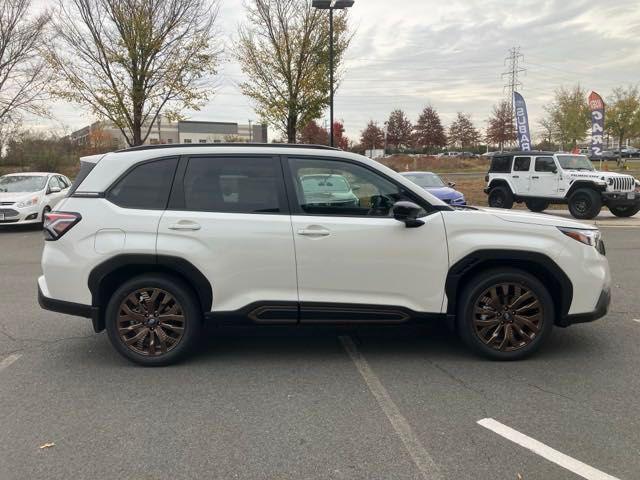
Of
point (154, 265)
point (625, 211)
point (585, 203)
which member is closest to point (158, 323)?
point (154, 265)

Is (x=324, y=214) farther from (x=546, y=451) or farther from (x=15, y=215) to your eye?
(x=15, y=215)

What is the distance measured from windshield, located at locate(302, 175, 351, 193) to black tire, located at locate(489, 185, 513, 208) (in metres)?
14.1

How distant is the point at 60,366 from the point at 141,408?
48.8 inches

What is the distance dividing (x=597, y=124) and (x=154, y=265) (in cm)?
3007

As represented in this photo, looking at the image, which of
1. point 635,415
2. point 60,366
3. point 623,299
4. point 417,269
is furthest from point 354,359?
point 623,299

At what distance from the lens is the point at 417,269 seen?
4.21 meters

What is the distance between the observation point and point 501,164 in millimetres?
17578

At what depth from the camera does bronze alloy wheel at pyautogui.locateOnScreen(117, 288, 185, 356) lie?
427cm

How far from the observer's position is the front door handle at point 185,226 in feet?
13.8

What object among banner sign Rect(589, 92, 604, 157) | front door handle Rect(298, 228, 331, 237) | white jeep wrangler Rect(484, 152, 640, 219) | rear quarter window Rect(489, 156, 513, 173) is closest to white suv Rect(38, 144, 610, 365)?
front door handle Rect(298, 228, 331, 237)

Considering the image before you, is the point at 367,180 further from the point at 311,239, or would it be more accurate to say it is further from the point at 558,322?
the point at 558,322

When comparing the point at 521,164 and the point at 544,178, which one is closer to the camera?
the point at 544,178

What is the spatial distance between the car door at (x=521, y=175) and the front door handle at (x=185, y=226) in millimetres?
14617

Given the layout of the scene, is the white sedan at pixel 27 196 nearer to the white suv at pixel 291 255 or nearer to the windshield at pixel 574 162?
the white suv at pixel 291 255
